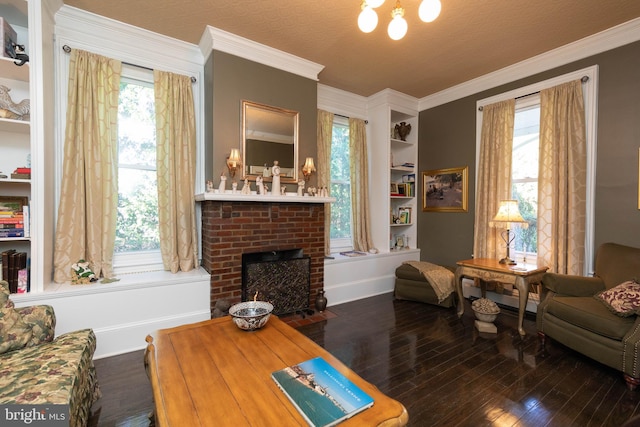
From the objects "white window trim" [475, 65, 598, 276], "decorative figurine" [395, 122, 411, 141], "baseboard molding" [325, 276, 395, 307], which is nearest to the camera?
"white window trim" [475, 65, 598, 276]

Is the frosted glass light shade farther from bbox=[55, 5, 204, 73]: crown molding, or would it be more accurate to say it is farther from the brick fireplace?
bbox=[55, 5, 204, 73]: crown molding

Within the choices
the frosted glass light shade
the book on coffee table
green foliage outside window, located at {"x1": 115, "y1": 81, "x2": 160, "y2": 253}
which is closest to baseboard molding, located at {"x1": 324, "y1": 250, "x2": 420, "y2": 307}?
green foliage outside window, located at {"x1": 115, "y1": 81, "x2": 160, "y2": 253}

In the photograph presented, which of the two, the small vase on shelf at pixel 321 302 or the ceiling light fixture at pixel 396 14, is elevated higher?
the ceiling light fixture at pixel 396 14

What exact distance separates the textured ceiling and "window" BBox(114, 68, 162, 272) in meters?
0.61

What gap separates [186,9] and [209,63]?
1.78 feet

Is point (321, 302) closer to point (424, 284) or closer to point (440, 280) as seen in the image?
point (424, 284)

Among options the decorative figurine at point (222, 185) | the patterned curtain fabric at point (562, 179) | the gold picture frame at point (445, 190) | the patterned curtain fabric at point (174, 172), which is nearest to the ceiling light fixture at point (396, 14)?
the decorative figurine at point (222, 185)

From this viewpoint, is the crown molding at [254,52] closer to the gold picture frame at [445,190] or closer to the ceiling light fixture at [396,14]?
the ceiling light fixture at [396,14]

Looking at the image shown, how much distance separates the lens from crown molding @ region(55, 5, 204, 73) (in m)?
2.50

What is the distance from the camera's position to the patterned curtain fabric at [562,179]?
289 cm

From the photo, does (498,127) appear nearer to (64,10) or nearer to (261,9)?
(261,9)

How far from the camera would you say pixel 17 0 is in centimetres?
213

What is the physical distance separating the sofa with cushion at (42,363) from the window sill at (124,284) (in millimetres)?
487

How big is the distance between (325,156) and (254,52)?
4.97ft
